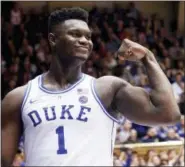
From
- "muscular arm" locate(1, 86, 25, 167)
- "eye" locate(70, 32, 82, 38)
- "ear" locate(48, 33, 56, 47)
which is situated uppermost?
"eye" locate(70, 32, 82, 38)

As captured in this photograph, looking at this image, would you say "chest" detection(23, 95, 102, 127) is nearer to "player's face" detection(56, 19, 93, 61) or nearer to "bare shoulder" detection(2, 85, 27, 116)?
"bare shoulder" detection(2, 85, 27, 116)

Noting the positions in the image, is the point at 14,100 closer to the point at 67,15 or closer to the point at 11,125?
the point at 11,125

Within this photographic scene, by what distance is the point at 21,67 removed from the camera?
401 inches

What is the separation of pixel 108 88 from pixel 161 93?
0.26 meters

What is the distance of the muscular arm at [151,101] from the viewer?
2496 mm

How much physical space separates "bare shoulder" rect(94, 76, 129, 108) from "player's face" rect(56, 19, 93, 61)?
6.6 inches

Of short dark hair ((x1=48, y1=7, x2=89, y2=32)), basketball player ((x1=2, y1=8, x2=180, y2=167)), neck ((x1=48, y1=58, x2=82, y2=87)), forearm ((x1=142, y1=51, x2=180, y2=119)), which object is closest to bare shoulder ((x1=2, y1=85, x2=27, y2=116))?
basketball player ((x1=2, y1=8, x2=180, y2=167))

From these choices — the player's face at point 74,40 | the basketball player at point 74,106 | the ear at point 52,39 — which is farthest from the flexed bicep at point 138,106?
the ear at point 52,39

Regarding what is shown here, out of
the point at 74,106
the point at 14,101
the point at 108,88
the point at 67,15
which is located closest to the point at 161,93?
the point at 108,88

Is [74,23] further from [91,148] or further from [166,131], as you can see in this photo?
[166,131]

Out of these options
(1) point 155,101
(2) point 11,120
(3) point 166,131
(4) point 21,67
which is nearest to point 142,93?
(1) point 155,101

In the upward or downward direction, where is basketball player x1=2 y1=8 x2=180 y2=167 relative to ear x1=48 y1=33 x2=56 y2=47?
downward

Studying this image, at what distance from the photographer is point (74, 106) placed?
2.56 meters

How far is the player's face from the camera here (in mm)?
2551
